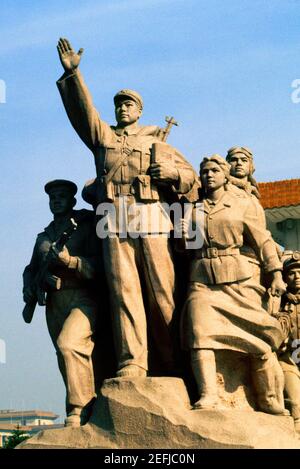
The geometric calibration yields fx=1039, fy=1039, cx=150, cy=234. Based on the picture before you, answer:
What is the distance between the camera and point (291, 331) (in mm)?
11219

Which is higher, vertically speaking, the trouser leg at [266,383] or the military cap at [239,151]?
the military cap at [239,151]

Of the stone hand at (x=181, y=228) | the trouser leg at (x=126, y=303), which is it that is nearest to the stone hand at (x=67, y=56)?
the trouser leg at (x=126, y=303)

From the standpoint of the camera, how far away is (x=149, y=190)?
1041 centimetres

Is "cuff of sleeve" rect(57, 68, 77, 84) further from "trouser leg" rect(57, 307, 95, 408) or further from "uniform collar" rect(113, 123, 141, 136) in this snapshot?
"trouser leg" rect(57, 307, 95, 408)

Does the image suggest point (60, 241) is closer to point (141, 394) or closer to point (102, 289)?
point (102, 289)

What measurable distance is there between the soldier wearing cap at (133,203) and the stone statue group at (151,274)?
0.01 meters

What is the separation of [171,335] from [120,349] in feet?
1.76

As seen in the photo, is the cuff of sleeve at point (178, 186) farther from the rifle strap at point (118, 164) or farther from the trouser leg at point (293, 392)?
the trouser leg at point (293, 392)

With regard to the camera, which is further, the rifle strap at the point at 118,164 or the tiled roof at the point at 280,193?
the tiled roof at the point at 280,193

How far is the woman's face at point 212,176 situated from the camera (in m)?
10.5

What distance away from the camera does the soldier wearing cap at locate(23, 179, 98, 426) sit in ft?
33.4

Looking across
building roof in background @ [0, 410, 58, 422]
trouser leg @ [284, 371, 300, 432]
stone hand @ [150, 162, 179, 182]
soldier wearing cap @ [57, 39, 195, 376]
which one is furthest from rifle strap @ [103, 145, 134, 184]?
building roof in background @ [0, 410, 58, 422]

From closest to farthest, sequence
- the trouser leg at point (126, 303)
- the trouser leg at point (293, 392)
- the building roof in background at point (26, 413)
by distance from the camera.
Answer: the trouser leg at point (126, 303) < the trouser leg at point (293, 392) < the building roof in background at point (26, 413)

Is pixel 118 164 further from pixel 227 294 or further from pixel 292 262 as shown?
pixel 292 262
